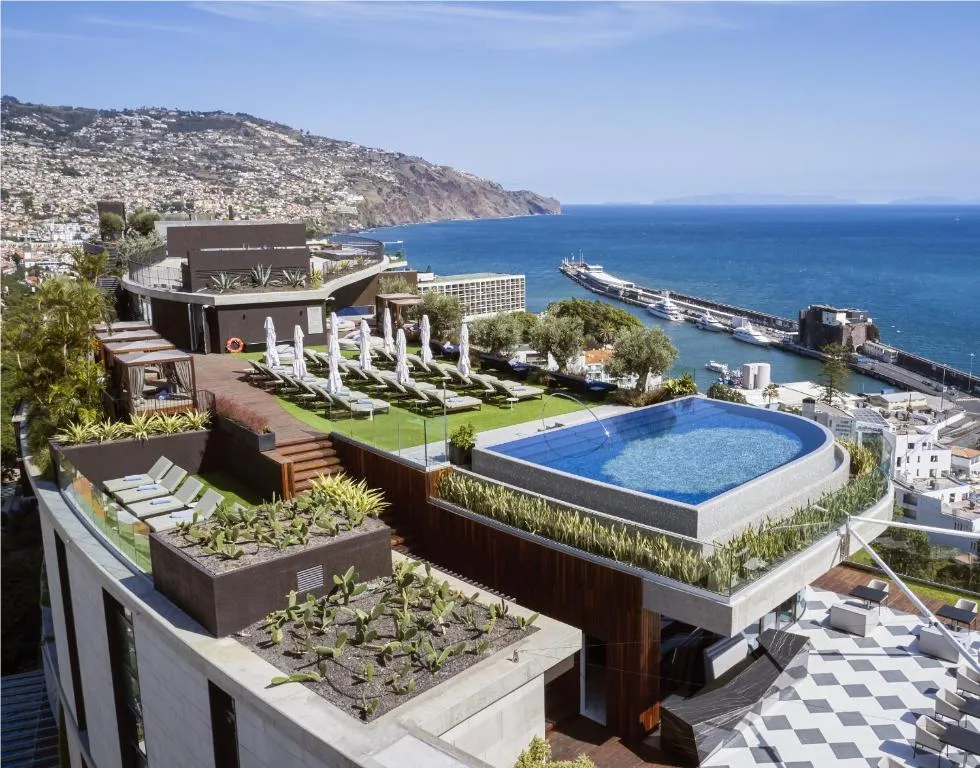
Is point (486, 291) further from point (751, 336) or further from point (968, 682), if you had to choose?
point (968, 682)

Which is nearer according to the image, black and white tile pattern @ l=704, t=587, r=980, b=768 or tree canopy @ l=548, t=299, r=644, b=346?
black and white tile pattern @ l=704, t=587, r=980, b=768

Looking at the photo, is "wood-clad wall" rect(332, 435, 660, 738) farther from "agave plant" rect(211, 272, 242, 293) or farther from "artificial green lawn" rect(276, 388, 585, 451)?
"agave plant" rect(211, 272, 242, 293)

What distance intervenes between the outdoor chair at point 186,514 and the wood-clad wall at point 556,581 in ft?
9.49

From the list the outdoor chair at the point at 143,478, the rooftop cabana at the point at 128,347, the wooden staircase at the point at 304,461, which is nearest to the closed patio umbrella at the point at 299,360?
the rooftop cabana at the point at 128,347

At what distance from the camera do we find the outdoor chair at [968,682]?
10520mm

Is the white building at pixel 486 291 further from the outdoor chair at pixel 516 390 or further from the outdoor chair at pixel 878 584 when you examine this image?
the outdoor chair at pixel 878 584

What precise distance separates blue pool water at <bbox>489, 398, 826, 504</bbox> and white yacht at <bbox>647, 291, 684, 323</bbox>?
90.3m

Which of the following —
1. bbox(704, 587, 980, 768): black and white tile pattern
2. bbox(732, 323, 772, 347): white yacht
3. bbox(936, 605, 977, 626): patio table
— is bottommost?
bbox(732, 323, 772, 347): white yacht

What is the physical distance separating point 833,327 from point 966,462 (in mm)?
37974

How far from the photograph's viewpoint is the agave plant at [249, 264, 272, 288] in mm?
25438

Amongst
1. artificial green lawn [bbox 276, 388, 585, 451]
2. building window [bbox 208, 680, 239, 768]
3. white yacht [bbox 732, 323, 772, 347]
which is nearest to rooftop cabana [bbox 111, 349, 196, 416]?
artificial green lawn [bbox 276, 388, 585, 451]

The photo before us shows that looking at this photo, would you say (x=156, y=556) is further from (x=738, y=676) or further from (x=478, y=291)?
(x=478, y=291)

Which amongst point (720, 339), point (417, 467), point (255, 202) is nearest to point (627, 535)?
point (417, 467)

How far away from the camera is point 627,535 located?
10.9 metres
